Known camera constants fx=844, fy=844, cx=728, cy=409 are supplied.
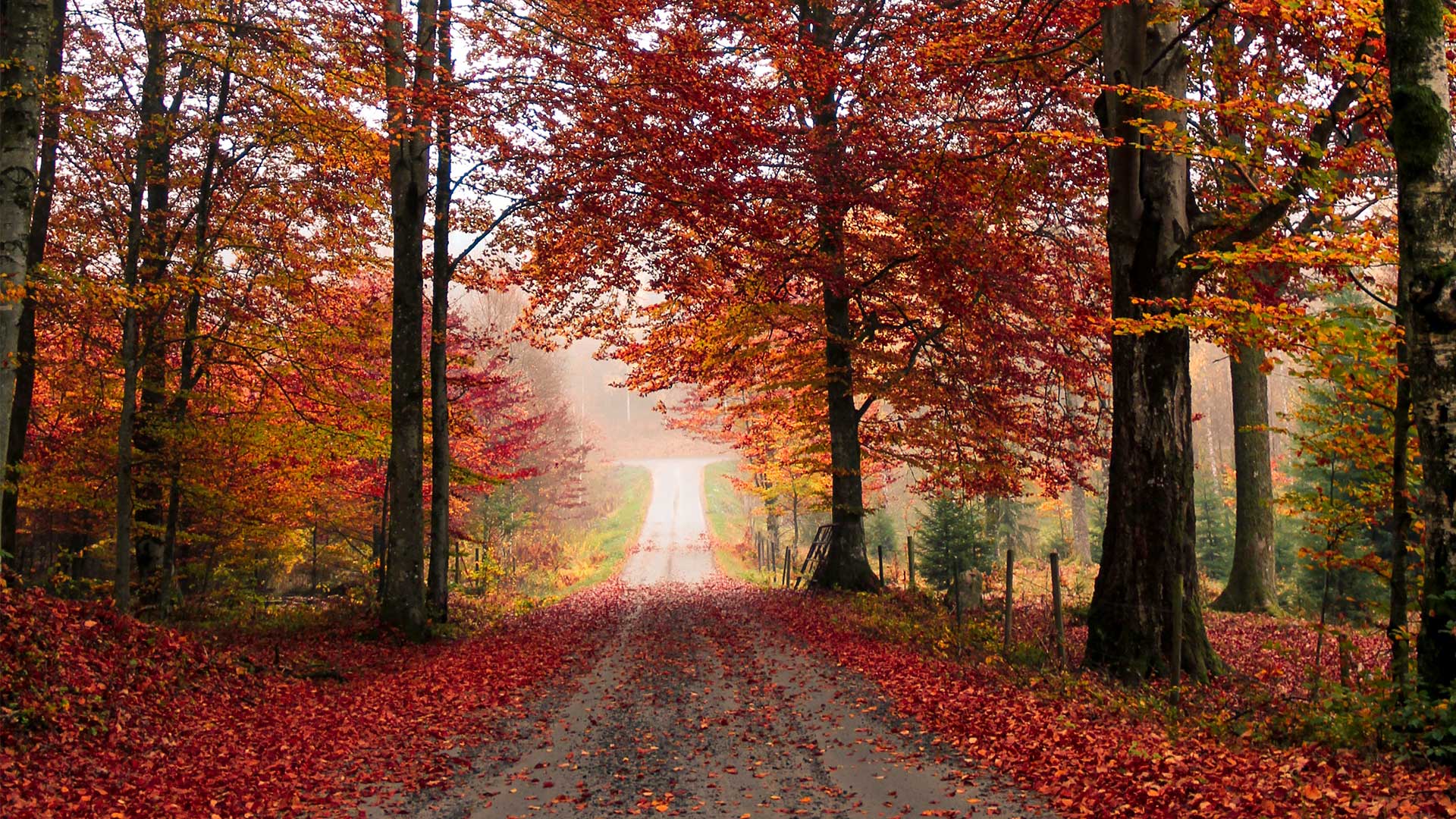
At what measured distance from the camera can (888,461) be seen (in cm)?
2067

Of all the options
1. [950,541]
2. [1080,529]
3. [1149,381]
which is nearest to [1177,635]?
[1149,381]

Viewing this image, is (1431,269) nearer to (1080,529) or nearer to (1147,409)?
(1147,409)

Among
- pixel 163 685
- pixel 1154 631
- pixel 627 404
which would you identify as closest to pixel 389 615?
pixel 163 685

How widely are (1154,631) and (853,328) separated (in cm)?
1059

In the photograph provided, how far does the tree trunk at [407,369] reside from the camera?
13906 millimetres

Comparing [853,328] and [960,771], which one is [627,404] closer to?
[853,328]

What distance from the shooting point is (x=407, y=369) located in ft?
46.0

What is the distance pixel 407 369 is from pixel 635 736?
27.4ft

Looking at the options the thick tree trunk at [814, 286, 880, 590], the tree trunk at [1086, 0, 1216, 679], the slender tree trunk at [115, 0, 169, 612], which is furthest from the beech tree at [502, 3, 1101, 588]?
the slender tree trunk at [115, 0, 169, 612]

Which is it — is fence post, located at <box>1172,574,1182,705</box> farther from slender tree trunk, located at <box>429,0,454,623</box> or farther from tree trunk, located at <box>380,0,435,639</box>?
slender tree trunk, located at <box>429,0,454,623</box>

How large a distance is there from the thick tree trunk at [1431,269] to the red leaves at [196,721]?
7.31 meters

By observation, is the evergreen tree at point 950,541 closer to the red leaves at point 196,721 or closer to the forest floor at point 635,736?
the forest floor at point 635,736

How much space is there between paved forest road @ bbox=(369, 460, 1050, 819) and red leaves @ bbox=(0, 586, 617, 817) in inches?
25.7

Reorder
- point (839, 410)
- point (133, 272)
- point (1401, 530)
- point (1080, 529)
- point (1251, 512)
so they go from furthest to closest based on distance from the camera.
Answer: point (1080, 529) → point (839, 410) → point (1251, 512) → point (133, 272) → point (1401, 530)
